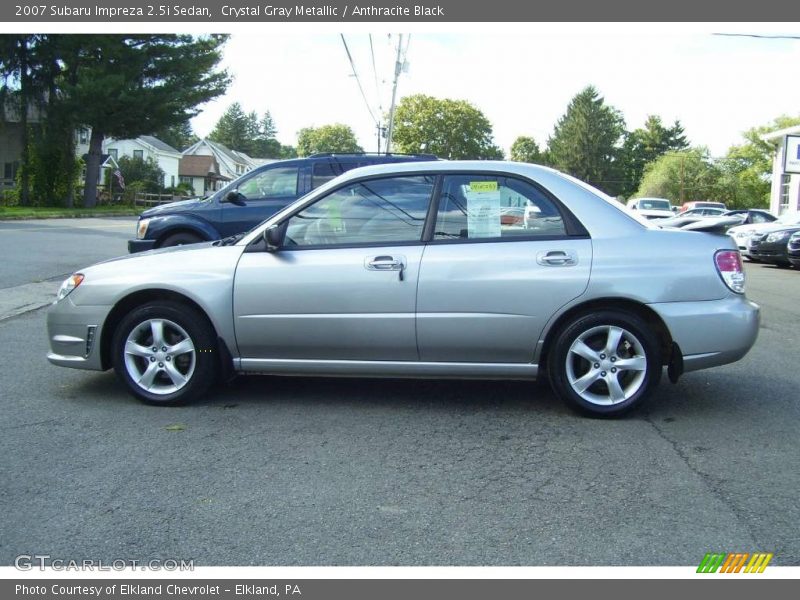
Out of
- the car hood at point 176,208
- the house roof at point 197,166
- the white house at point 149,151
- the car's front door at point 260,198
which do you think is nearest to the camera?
the car's front door at point 260,198

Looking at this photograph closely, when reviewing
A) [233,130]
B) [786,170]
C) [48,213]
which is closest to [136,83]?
[48,213]

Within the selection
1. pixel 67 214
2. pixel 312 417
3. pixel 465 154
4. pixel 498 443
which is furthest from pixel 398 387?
pixel 465 154

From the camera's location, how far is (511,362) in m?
5.07

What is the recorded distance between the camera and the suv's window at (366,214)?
17.2ft

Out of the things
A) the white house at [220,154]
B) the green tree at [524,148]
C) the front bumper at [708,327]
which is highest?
the green tree at [524,148]

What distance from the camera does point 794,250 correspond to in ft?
56.5

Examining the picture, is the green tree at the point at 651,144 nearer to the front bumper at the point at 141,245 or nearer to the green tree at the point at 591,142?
the green tree at the point at 591,142

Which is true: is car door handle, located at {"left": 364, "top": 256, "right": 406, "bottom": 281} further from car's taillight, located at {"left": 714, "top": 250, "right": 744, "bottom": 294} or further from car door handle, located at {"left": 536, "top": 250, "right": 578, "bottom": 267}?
car's taillight, located at {"left": 714, "top": 250, "right": 744, "bottom": 294}

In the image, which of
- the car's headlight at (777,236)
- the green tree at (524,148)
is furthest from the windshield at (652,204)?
the green tree at (524,148)

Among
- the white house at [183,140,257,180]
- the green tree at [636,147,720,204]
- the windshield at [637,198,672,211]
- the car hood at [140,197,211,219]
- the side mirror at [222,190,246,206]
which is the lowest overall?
the car hood at [140,197,211,219]

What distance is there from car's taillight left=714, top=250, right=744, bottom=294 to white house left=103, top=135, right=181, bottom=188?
73.4m

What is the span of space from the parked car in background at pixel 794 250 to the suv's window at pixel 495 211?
14369 millimetres

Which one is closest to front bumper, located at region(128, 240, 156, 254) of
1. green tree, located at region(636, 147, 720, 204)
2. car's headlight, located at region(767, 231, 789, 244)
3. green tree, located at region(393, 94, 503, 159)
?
car's headlight, located at region(767, 231, 789, 244)

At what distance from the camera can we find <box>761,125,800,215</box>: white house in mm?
32938
